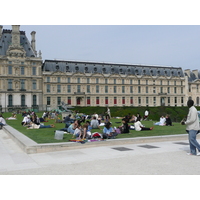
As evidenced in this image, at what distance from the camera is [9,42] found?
60938 mm

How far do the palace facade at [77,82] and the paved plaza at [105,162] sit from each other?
178 ft

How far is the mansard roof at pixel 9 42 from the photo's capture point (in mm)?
60312

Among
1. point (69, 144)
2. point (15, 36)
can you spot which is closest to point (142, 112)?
point (69, 144)

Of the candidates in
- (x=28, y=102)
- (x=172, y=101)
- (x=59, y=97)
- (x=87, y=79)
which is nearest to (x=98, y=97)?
(x=87, y=79)

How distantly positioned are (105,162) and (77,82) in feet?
207

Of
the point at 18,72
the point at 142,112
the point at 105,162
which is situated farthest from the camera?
the point at 18,72

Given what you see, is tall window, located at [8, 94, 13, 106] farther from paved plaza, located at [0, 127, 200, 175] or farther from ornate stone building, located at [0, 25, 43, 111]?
paved plaza, located at [0, 127, 200, 175]

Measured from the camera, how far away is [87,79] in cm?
7106

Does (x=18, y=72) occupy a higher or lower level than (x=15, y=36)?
lower

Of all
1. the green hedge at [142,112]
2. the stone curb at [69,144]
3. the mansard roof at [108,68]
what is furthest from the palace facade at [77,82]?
the stone curb at [69,144]

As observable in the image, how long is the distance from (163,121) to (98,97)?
174ft

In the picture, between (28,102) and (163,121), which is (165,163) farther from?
(28,102)

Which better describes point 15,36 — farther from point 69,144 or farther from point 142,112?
point 69,144

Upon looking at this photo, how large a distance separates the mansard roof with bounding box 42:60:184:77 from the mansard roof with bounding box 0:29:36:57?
20.0 feet
